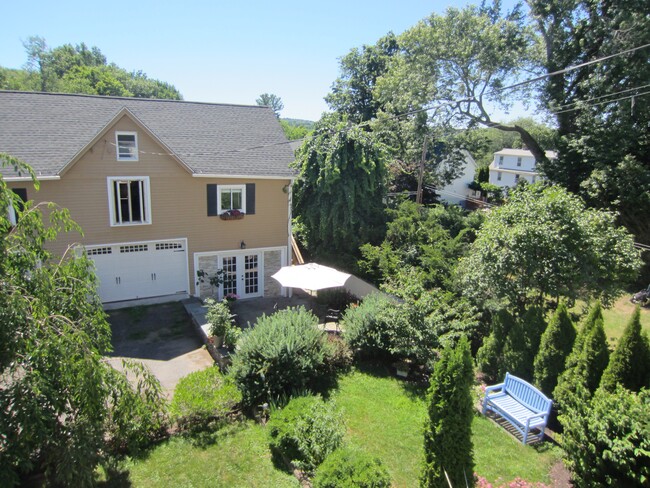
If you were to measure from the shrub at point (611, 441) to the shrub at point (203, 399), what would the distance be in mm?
6848

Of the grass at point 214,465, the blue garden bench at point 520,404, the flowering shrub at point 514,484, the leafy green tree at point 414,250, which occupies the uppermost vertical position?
the leafy green tree at point 414,250

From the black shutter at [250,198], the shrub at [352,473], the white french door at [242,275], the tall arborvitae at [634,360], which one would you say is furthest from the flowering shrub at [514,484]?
the black shutter at [250,198]

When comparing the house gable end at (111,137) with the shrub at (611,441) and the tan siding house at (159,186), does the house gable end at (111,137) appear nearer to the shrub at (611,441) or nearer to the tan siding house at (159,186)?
the tan siding house at (159,186)

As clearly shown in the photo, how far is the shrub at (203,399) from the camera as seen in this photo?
9.34m

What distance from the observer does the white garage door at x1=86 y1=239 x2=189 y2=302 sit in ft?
52.5

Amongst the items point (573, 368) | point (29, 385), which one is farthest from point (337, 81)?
point (29, 385)

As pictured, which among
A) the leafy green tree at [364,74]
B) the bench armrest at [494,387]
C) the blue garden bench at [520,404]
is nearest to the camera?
the blue garden bench at [520,404]

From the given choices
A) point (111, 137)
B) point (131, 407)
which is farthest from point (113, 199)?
point (131, 407)

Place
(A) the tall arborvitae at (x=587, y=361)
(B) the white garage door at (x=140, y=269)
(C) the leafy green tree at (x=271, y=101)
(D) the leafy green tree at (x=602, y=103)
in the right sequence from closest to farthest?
(A) the tall arborvitae at (x=587, y=361)
(B) the white garage door at (x=140, y=269)
(D) the leafy green tree at (x=602, y=103)
(C) the leafy green tree at (x=271, y=101)

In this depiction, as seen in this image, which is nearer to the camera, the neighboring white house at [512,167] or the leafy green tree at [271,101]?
the neighboring white house at [512,167]

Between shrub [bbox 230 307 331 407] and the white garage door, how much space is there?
7.46 m

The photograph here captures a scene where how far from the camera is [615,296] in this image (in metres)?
12.0

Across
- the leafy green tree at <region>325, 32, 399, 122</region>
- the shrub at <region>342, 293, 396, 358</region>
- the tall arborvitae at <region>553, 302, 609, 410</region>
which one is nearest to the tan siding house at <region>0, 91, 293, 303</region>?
the shrub at <region>342, 293, 396, 358</region>

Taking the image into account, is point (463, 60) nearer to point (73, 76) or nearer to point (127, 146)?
point (127, 146)
